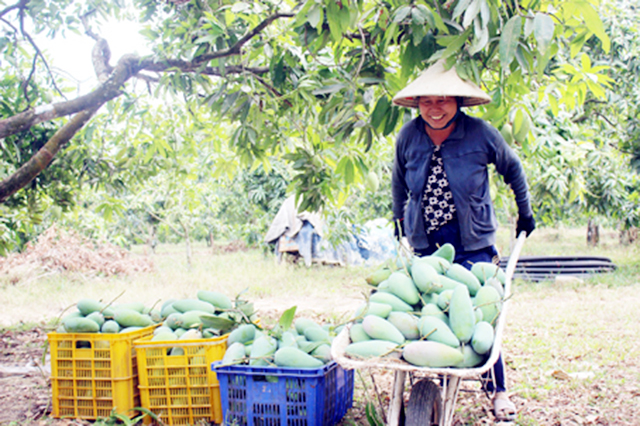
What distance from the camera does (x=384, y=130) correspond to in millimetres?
2459

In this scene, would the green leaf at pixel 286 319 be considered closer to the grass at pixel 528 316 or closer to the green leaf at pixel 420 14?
the grass at pixel 528 316

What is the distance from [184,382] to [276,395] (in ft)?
1.73

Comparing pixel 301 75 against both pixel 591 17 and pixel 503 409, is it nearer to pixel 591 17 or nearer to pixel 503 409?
pixel 591 17

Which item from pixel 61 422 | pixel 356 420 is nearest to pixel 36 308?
pixel 61 422

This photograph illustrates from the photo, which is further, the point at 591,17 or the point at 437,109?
the point at 437,109

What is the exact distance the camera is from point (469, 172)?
2.22 metres

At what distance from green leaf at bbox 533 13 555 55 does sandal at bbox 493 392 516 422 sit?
1603mm

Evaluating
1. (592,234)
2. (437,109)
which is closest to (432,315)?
(437,109)

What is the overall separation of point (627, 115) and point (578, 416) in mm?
5374

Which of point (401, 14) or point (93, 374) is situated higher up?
point (401, 14)

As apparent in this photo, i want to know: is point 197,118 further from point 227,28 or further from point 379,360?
point 379,360

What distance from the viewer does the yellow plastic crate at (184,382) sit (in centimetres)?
234

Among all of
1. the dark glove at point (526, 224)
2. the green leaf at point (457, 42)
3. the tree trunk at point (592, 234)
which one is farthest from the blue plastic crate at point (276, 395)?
the tree trunk at point (592, 234)

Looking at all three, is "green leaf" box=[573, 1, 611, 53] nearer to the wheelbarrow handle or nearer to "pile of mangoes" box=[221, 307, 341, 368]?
the wheelbarrow handle
